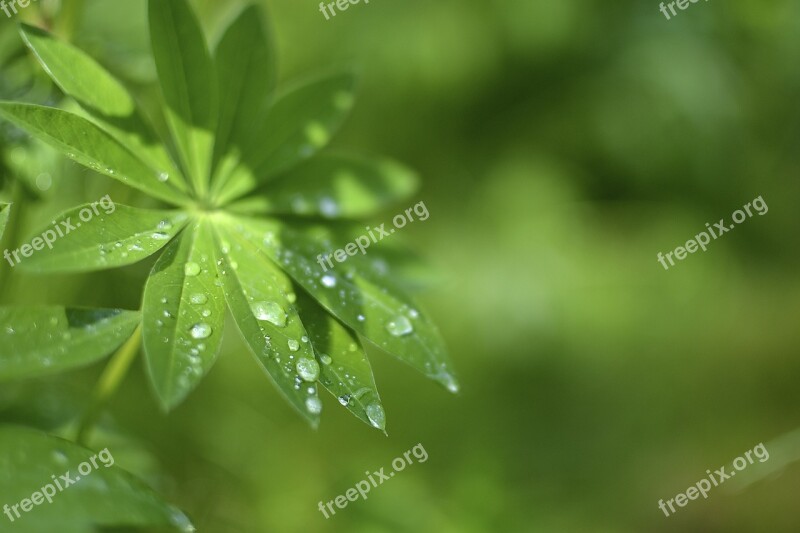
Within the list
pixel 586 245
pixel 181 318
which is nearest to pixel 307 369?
pixel 181 318

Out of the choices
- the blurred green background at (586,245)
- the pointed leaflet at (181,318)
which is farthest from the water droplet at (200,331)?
the blurred green background at (586,245)

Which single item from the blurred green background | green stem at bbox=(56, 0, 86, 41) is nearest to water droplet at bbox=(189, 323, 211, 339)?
green stem at bbox=(56, 0, 86, 41)

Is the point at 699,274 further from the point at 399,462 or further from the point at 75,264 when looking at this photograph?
the point at 75,264

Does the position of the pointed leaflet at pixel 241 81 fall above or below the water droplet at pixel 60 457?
above

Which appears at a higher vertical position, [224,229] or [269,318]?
[224,229]

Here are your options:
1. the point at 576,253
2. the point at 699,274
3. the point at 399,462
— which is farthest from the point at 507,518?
the point at 699,274

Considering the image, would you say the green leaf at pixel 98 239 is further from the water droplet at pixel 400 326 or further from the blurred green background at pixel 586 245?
the blurred green background at pixel 586 245

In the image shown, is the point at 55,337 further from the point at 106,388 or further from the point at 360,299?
the point at 360,299
